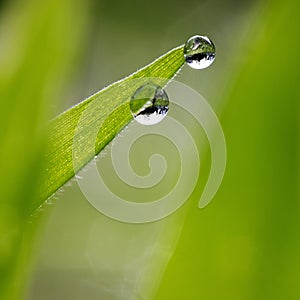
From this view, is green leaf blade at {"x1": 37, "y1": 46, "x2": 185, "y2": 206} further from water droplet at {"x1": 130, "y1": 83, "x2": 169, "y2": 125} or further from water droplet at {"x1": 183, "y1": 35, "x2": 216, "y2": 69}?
water droplet at {"x1": 183, "y1": 35, "x2": 216, "y2": 69}

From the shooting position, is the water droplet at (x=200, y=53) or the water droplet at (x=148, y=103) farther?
the water droplet at (x=200, y=53)

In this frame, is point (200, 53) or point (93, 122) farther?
point (200, 53)

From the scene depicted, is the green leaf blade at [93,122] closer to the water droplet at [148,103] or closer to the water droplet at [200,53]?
the water droplet at [148,103]

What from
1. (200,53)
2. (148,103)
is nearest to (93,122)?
(148,103)

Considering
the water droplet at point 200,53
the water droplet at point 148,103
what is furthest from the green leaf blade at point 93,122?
the water droplet at point 200,53

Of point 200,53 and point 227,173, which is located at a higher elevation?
point 200,53

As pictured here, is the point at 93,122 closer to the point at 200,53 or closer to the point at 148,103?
the point at 148,103
